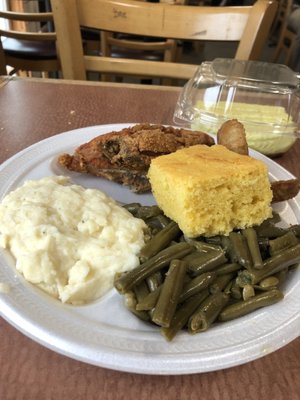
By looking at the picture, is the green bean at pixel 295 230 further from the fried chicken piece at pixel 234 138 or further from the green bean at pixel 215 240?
the fried chicken piece at pixel 234 138

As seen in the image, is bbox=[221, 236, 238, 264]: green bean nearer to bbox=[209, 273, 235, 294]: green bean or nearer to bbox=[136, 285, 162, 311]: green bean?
bbox=[209, 273, 235, 294]: green bean

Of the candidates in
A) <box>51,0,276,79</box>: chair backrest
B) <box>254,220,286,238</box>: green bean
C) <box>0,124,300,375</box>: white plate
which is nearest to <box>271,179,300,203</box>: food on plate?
<box>254,220,286,238</box>: green bean

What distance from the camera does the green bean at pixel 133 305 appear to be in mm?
1011

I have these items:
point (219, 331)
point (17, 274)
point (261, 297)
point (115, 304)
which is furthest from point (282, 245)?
point (17, 274)

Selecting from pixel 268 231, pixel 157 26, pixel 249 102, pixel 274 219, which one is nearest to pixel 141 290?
pixel 268 231

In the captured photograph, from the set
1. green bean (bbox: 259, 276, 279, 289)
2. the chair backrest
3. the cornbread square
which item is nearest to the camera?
green bean (bbox: 259, 276, 279, 289)

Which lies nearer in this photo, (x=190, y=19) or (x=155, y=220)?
(x=155, y=220)

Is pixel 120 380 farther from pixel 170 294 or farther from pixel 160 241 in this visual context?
pixel 160 241

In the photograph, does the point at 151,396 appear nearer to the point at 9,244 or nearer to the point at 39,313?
the point at 39,313

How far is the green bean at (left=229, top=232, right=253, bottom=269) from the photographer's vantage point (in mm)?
1120

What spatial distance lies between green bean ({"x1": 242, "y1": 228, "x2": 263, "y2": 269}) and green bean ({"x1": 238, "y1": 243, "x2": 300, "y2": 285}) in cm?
2

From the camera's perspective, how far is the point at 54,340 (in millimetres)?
884

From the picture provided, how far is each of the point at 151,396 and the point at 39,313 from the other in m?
0.32

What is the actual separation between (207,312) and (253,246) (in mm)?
269
